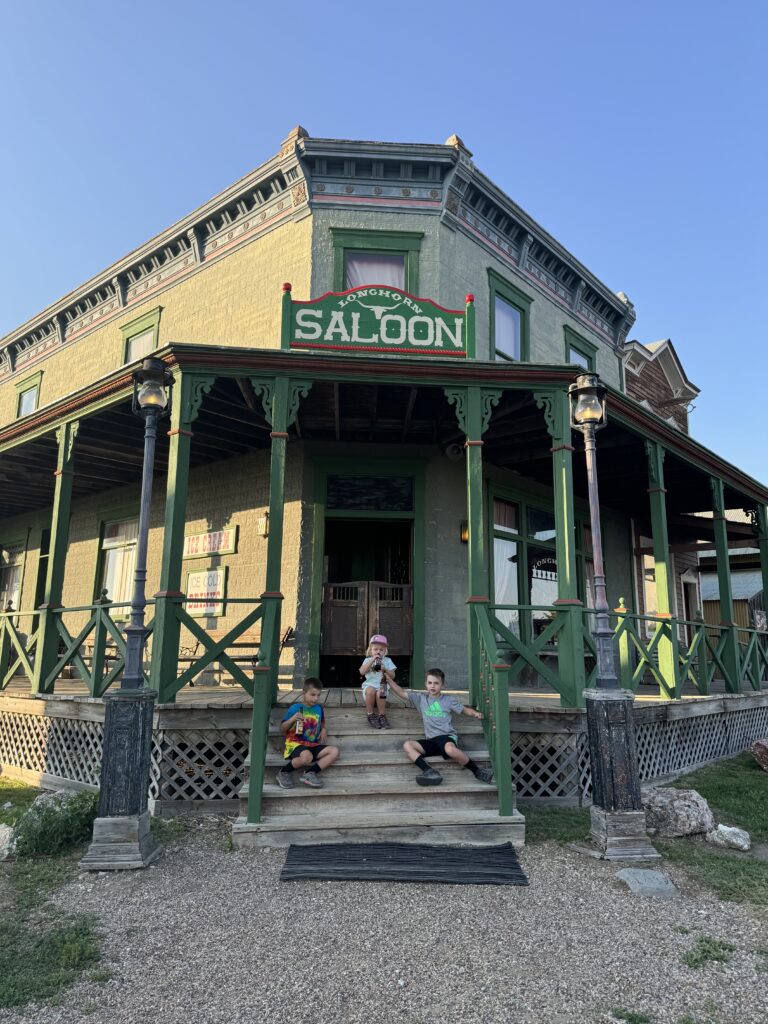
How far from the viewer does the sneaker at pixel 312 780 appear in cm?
557

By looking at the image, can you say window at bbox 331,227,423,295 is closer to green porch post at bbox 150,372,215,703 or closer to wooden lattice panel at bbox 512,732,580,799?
green porch post at bbox 150,372,215,703

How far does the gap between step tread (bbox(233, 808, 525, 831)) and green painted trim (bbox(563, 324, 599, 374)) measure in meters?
9.38

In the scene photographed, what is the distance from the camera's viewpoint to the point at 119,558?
40.2ft

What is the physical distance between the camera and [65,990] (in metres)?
3.22

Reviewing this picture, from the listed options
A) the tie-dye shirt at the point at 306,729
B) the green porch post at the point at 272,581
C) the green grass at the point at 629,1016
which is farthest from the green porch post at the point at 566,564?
the green grass at the point at 629,1016

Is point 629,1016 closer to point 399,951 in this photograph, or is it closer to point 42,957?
point 399,951

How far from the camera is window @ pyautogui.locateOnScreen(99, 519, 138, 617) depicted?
11.9 metres

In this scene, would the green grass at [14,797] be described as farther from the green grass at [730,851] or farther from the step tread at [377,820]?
the green grass at [730,851]

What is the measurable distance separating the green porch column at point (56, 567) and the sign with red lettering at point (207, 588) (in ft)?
6.31

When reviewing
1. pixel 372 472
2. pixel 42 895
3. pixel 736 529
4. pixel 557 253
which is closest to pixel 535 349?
pixel 557 253

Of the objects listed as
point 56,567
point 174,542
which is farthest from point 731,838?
point 56,567

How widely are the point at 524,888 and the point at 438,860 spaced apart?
0.70 metres

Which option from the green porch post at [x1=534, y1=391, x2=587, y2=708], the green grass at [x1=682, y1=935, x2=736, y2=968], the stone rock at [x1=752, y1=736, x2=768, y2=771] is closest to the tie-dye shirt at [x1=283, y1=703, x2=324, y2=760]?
the green porch post at [x1=534, y1=391, x2=587, y2=708]

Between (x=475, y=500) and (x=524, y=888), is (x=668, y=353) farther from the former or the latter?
(x=524, y=888)
